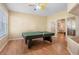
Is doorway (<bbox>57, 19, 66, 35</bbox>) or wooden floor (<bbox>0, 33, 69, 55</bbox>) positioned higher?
doorway (<bbox>57, 19, 66, 35</bbox>)

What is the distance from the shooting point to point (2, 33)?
1.74 meters

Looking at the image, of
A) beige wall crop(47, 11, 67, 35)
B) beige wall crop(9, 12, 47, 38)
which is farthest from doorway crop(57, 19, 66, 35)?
beige wall crop(9, 12, 47, 38)

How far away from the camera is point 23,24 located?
1.80 metres

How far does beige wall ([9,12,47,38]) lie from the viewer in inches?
69.4

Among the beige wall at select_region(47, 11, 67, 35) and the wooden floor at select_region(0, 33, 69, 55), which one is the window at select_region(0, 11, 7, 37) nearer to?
the wooden floor at select_region(0, 33, 69, 55)

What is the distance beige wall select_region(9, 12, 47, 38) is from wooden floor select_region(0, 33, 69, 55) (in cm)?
20

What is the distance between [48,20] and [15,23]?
617mm

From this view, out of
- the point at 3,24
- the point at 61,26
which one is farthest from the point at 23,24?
the point at 61,26

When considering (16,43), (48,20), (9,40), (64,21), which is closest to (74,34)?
(64,21)

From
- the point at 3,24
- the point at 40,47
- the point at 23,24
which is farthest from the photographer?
the point at 40,47

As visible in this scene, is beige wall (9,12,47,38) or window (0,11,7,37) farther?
beige wall (9,12,47,38)

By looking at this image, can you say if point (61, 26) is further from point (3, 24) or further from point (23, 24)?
point (3, 24)

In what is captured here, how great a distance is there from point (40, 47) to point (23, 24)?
1.89 feet
